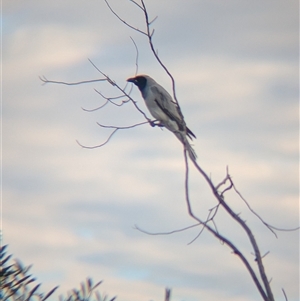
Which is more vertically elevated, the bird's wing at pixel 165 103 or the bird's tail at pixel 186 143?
the bird's wing at pixel 165 103

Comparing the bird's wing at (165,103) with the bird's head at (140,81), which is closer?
the bird's wing at (165,103)

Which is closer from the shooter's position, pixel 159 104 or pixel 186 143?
pixel 186 143

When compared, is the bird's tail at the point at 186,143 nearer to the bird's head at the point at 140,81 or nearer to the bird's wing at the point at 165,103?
the bird's wing at the point at 165,103

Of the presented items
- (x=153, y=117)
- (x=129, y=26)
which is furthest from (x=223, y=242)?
(x=153, y=117)

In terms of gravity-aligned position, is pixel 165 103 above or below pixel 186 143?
above

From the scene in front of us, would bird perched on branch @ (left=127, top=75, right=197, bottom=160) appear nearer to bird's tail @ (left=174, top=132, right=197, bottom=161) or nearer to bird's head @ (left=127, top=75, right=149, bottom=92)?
A: bird's head @ (left=127, top=75, right=149, bottom=92)

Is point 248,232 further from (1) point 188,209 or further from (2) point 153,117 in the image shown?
(2) point 153,117

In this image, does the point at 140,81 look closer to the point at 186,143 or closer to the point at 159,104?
the point at 159,104

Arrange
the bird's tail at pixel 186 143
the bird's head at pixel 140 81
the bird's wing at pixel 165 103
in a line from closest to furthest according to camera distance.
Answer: the bird's tail at pixel 186 143 < the bird's wing at pixel 165 103 < the bird's head at pixel 140 81

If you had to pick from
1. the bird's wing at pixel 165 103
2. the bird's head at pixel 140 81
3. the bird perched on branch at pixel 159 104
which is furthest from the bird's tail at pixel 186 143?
the bird's head at pixel 140 81

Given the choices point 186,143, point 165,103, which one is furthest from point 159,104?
point 186,143
